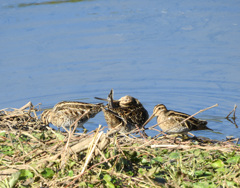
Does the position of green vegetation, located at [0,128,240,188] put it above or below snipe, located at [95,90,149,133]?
above

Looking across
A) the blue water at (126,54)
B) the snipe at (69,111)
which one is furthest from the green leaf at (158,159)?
the snipe at (69,111)

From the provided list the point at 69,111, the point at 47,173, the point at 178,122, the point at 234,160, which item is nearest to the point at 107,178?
the point at 47,173

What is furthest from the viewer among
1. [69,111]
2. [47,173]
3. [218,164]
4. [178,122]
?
[69,111]

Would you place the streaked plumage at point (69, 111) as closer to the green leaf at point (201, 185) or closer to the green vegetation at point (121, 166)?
the green vegetation at point (121, 166)

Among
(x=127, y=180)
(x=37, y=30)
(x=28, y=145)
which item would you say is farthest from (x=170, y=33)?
(x=127, y=180)

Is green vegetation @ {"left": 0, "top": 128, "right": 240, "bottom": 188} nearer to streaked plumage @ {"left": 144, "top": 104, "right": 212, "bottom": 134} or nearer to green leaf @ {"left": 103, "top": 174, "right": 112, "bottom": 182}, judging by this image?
green leaf @ {"left": 103, "top": 174, "right": 112, "bottom": 182}

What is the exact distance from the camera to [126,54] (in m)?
10.8

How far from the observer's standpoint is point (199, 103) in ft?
27.9

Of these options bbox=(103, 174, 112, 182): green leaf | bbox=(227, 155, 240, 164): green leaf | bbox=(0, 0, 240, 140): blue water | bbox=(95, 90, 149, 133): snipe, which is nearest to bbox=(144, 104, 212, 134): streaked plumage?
bbox=(95, 90, 149, 133): snipe

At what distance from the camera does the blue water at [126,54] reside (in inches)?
355

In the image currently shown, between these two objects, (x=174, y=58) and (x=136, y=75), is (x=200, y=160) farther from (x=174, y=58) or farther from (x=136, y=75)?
(x=174, y=58)

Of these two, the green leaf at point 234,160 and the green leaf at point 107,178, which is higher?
the green leaf at point 107,178

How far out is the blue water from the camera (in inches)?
355

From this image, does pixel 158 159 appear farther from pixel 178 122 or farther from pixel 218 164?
pixel 178 122
